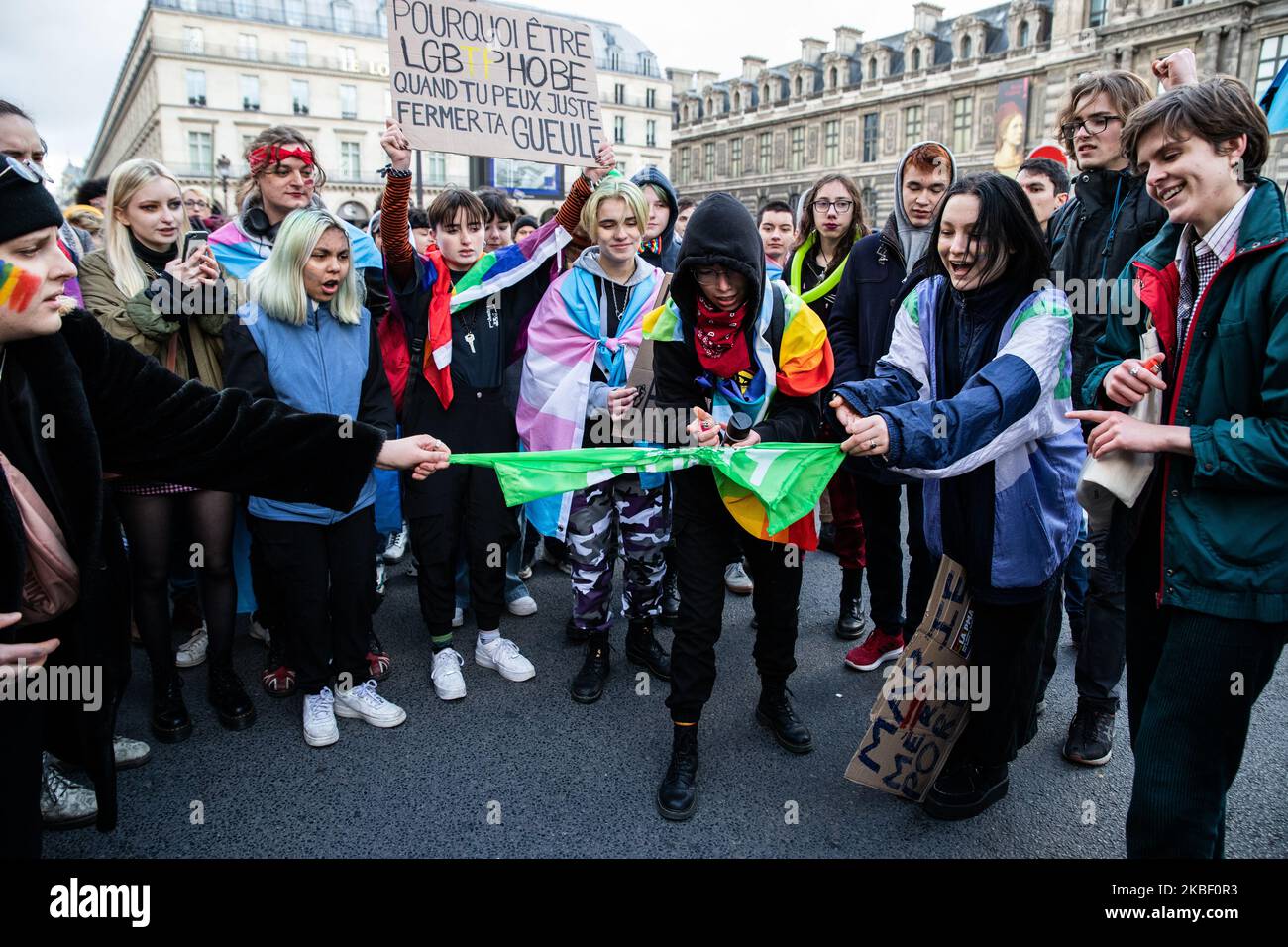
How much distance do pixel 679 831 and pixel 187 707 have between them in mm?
2429

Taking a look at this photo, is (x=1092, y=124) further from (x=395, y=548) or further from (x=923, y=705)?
(x=395, y=548)

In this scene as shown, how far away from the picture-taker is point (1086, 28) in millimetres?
38156

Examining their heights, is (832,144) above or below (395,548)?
above

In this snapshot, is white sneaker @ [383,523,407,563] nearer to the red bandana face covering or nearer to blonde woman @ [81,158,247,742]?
blonde woman @ [81,158,247,742]

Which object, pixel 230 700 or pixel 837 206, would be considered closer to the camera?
pixel 230 700

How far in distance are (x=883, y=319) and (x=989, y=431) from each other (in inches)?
70.8

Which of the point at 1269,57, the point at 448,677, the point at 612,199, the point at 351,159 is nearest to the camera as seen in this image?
the point at 612,199

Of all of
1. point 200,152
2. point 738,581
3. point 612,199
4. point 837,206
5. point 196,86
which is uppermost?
point 196,86

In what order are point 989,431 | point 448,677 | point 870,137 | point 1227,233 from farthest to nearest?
point 870,137 → point 448,677 → point 989,431 → point 1227,233

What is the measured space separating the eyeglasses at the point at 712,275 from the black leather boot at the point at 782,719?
169 centimetres

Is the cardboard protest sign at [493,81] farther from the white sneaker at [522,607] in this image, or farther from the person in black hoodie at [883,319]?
the white sneaker at [522,607]

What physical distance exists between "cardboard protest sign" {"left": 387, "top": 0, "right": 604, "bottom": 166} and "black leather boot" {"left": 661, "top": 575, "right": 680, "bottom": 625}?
2462mm

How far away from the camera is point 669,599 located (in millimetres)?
5000

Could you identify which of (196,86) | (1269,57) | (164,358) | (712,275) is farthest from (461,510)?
(196,86)
